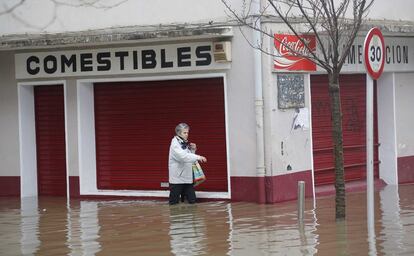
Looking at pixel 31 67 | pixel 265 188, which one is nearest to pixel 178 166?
pixel 265 188

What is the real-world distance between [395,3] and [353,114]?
253 cm

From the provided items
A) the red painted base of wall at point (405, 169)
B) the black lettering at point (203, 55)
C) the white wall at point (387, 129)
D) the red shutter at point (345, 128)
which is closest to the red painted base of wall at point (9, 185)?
the black lettering at point (203, 55)

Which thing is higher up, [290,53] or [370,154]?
[290,53]

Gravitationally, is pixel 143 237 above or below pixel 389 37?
below

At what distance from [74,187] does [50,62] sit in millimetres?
2614

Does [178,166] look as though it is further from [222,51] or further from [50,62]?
[50,62]

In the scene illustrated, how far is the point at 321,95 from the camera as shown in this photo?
17.6 m

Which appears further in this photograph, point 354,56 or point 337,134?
point 354,56

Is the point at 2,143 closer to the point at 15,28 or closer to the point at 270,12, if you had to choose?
the point at 15,28

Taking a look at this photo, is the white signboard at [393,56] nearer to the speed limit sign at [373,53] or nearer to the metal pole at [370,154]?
the speed limit sign at [373,53]

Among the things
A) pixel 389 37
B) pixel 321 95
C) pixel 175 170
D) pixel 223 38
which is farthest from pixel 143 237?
pixel 389 37

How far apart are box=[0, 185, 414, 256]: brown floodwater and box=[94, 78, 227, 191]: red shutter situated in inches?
35.9

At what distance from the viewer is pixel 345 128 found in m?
18.2

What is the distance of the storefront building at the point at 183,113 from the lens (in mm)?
15727
